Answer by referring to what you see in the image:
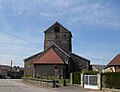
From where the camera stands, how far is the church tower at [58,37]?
2761 inches

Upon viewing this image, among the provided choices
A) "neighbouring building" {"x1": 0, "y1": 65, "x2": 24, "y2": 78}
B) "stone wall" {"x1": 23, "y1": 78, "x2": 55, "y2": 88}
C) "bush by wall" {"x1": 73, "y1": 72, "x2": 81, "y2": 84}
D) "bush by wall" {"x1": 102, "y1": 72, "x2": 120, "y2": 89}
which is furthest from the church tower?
"neighbouring building" {"x1": 0, "y1": 65, "x2": 24, "y2": 78}

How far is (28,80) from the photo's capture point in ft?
170

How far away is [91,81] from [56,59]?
29123 millimetres

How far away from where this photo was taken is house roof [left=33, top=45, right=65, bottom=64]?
6150 cm

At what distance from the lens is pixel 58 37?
2766 inches

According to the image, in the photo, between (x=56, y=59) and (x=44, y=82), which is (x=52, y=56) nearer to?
(x=56, y=59)

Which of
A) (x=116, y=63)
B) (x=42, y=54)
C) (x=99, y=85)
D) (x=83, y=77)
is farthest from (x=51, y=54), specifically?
(x=99, y=85)

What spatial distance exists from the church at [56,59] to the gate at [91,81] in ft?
85.5

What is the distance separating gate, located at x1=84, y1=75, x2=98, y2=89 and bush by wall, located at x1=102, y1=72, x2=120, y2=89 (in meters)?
1.68

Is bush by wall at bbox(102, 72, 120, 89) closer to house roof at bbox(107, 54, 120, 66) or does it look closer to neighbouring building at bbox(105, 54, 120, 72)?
neighbouring building at bbox(105, 54, 120, 72)

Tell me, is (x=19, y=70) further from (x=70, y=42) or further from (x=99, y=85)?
(x=99, y=85)

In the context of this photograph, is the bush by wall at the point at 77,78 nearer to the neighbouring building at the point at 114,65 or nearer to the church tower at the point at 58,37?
the neighbouring building at the point at 114,65

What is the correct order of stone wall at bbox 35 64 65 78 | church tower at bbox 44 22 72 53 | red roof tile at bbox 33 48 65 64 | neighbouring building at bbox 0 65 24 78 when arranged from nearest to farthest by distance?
stone wall at bbox 35 64 65 78 < red roof tile at bbox 33 48 65 64 < church tower at bbox 44 22 72 53 < neighbouring building at bbox 0 65 24 78

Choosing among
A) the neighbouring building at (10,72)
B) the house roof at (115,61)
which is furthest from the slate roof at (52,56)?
the neighbouring building at (10,72)
